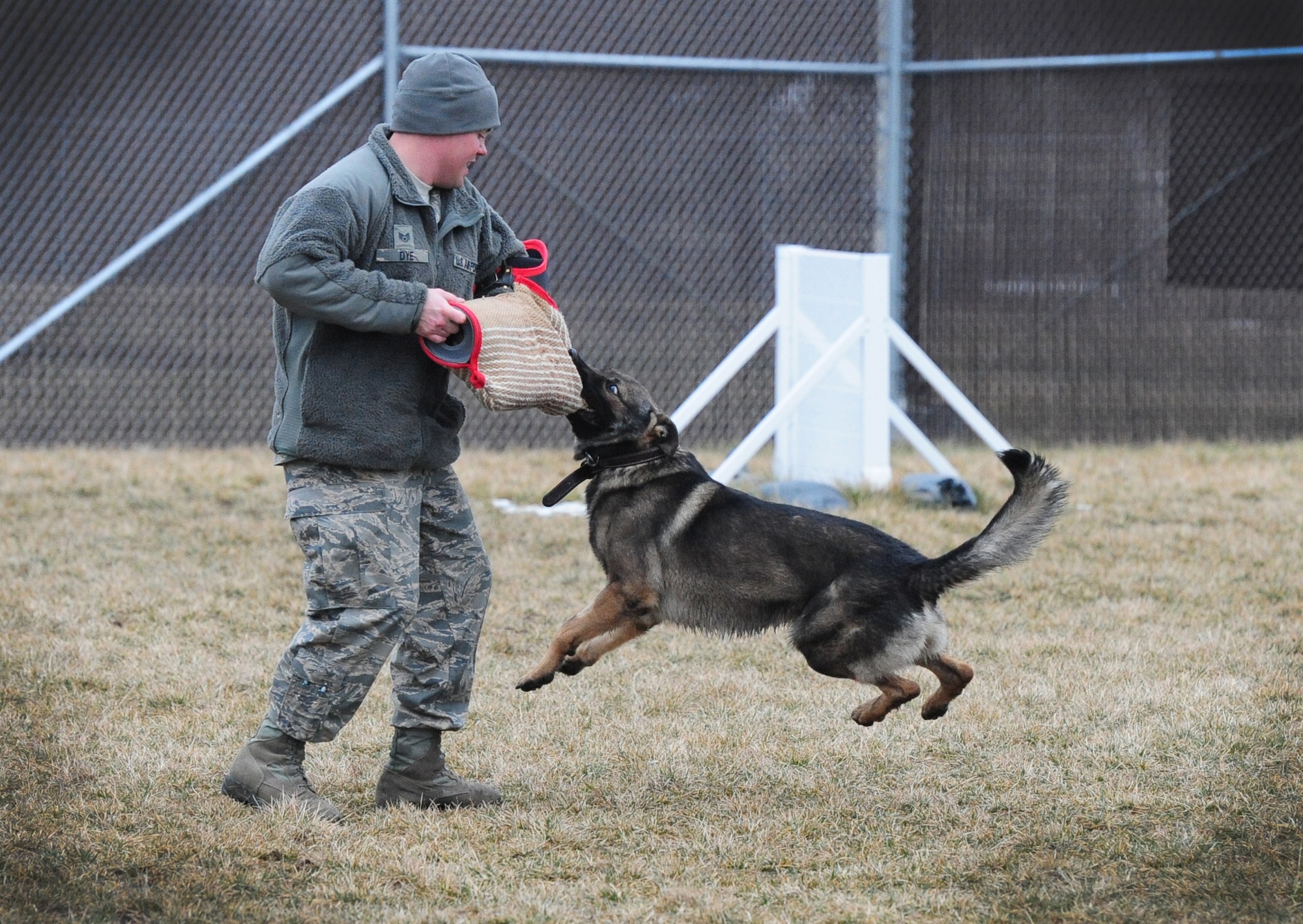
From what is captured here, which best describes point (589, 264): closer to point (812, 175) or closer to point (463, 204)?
point (812, 175)

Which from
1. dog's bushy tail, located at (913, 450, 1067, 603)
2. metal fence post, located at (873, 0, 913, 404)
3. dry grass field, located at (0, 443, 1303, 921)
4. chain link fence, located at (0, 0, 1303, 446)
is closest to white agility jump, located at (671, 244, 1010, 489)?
dry grass field, located at (0, 443, 1303, 921)

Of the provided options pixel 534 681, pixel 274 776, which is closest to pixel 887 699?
pixel 534 681

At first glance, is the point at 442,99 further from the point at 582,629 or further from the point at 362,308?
the point at 582,629

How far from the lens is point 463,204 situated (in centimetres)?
357

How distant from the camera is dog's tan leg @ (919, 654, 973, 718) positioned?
3877 mm

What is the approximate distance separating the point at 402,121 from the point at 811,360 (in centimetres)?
503

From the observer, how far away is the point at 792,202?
962cm

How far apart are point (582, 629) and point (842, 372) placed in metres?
4.54

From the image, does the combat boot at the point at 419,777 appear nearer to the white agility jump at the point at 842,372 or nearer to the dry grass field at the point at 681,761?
the dry grass field at the point at 681,761

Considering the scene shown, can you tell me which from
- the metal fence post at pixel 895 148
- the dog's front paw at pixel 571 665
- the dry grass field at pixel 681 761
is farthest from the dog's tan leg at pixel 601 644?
the metal fence post at pixel 895 148

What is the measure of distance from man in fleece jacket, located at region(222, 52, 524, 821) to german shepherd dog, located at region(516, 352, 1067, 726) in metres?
0.62

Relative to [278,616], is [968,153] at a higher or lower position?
higher

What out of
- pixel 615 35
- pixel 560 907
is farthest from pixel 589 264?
pixel 560 907

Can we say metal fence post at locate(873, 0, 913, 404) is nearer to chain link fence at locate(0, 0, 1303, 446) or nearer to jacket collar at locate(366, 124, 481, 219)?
chain link fence at locate(0, 0, 1303, 446)
